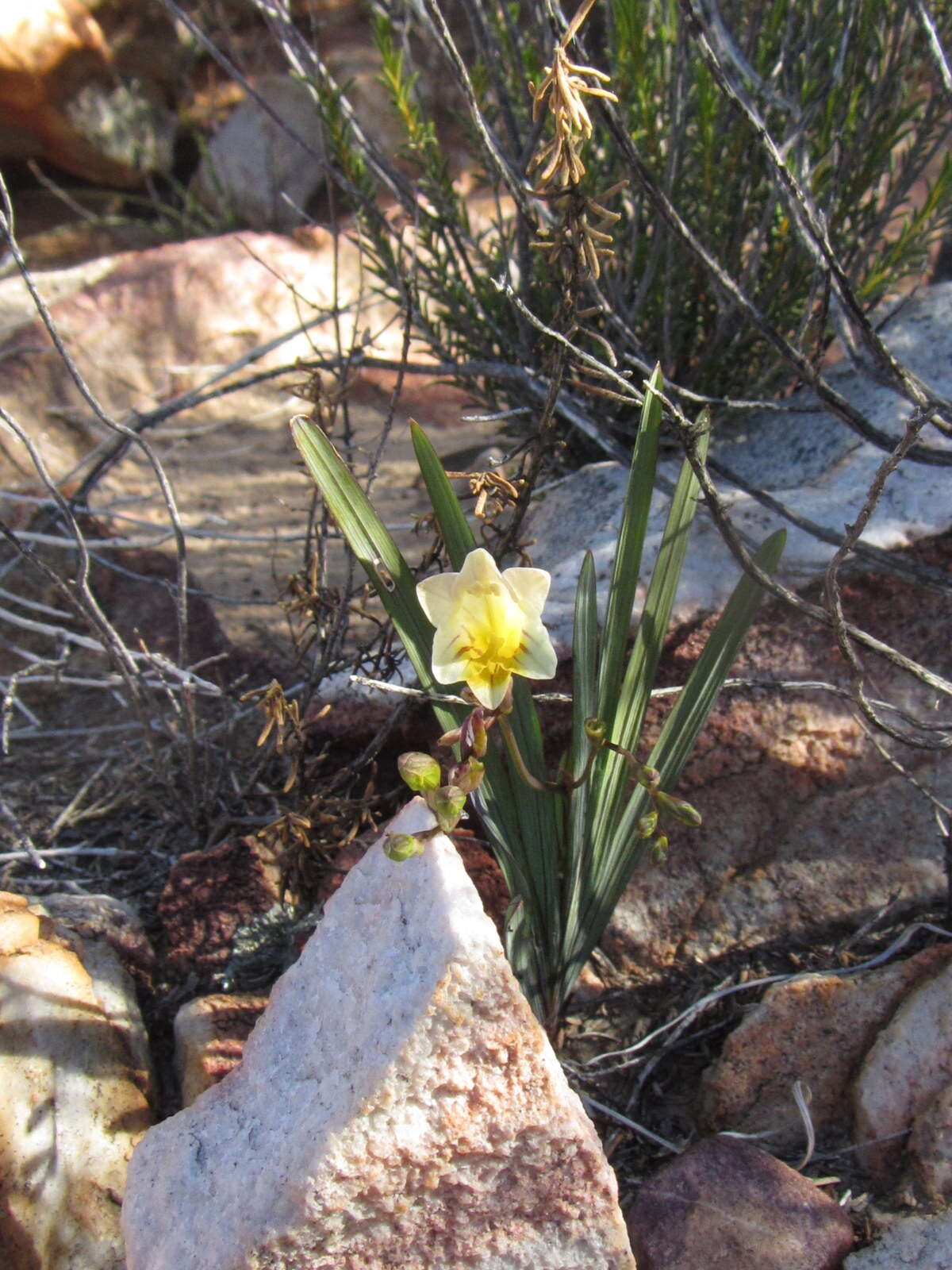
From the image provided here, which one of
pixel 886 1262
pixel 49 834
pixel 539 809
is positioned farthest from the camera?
pixel 49 834

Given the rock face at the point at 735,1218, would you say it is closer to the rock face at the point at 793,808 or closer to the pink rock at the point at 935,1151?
the pink rock at the point at 935,1151

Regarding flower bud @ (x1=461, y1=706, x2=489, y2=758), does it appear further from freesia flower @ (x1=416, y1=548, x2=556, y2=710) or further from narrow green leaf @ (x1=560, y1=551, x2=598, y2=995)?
narrow green leaf @ (x1=560, y1=551, x2=598, y2=995)

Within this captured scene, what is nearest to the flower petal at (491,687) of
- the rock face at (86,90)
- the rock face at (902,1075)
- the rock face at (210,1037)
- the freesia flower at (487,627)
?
the freesia flower at (487,627)

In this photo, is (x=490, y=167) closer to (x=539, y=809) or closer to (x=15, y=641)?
(x=539, y=809)

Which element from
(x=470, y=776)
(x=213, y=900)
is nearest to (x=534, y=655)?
(x=470, y=776)

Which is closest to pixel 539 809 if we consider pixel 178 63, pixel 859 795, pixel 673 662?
pixel 673 662

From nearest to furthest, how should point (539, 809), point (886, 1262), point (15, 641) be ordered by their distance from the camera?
point (886, 1262) → point (539, 809) → point (15, 641)
